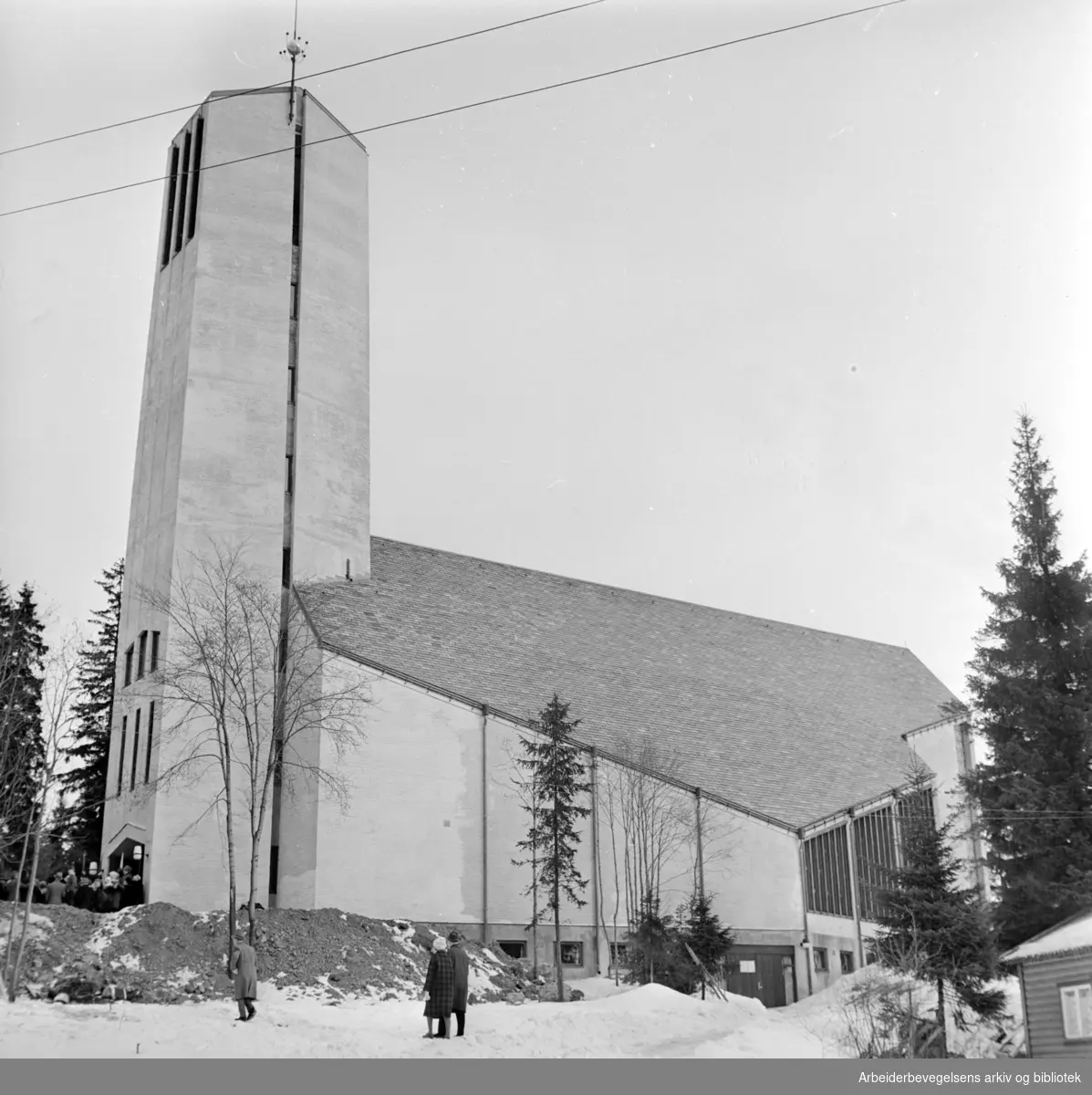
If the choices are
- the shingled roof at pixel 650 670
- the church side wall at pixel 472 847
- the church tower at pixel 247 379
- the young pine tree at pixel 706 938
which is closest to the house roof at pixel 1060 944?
the young pine tree at pixel 706 938

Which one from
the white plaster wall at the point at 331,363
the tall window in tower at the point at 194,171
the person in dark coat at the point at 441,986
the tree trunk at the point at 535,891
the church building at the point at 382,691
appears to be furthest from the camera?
the tall window in tower at the point at 194,171

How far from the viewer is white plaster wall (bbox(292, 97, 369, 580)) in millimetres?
34656

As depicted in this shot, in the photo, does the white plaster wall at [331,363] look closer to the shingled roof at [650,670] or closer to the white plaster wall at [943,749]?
the shingled roof at [650,670]

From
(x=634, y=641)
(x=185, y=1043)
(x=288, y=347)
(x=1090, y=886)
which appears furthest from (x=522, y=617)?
(x=185, y=1043)

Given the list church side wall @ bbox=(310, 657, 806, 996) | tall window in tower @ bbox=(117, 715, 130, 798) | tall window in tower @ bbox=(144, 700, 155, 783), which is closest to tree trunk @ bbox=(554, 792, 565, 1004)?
church side wall @ bbox=(310, 657, 806, 996)

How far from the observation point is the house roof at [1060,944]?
18.5 m

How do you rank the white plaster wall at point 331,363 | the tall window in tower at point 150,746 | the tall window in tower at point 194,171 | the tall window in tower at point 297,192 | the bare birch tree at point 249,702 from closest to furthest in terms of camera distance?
1. the bare birch tree at point 249,702
2. the tall window in tower at point 150,746
3. the white plaster wall at point 331,363
4. the tall window in tower at point 194,171
5. the tall window in tower at point 297,192

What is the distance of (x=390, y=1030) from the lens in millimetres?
16625

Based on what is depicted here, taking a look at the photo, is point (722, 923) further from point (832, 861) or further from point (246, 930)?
point (246, 930)

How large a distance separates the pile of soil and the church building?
428 cm

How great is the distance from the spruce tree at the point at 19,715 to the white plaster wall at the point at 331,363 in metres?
7.13

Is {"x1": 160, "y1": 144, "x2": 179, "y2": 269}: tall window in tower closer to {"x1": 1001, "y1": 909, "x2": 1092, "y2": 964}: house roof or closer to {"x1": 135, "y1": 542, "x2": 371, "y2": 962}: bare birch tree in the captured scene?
{"x1": 135, "y1": 542, "x2": 371, "y2": 962}: bare birch tree

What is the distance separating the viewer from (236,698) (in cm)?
2970
